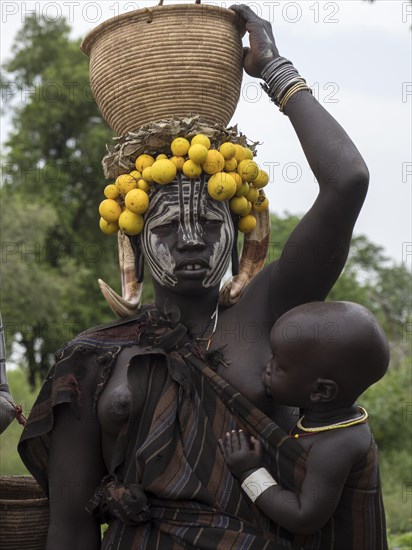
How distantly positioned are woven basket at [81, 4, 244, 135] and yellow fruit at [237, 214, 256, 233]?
0.39 metres

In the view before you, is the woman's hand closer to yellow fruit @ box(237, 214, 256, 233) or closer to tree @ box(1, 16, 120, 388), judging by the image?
yellow fruit @ box(237, 214, 256, 233)

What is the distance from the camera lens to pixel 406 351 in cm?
2194

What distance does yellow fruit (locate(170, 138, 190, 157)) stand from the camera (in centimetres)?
351

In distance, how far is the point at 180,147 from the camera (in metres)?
3.52

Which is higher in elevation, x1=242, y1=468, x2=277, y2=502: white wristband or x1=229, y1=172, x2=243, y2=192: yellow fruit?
x1=229, y1=172, x2=243, y2=192: yellow fruit

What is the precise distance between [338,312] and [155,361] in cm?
69

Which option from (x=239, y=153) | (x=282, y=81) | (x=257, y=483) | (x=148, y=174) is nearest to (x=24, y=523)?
(x=257, y=483)

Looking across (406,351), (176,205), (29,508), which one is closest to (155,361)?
(176,205)

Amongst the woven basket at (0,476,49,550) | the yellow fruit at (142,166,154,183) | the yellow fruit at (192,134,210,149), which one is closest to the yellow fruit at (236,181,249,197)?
the yellow fruit at (192,134,210,149)

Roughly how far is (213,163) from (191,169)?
0.09 meters

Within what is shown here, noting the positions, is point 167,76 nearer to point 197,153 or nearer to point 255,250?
point 197,153

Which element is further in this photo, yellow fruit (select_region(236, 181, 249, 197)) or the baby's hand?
yellow fruit (select_region(236, 181, 249, 197))

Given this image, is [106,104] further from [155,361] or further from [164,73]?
[155,361]

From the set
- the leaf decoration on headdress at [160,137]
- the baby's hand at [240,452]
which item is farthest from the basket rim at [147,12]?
the baby's hand at [240,452]
